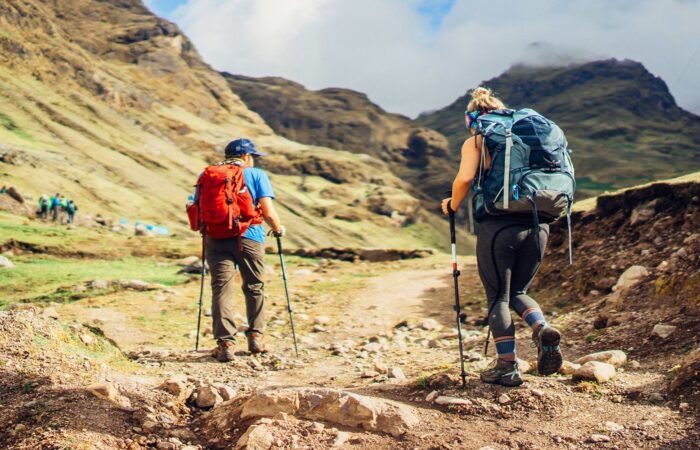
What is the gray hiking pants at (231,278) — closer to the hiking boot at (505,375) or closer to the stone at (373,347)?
the stone at (373,347)

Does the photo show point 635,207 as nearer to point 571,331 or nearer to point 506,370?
point 571,331

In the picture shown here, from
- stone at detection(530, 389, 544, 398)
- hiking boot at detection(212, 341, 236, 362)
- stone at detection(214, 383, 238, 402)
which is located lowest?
hiking boot at detection(212, 341, 236, 362)

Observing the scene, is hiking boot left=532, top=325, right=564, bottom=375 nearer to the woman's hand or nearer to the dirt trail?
the woman's hand

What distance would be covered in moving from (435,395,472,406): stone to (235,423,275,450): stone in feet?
5.07

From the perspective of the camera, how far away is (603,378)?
217 inches

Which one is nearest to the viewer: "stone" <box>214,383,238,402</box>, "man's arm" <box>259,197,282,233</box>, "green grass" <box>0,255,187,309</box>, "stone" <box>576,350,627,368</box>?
"stone" <box>214,383,238,402</box>

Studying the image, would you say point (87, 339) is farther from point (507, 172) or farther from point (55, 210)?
point (55, 210)

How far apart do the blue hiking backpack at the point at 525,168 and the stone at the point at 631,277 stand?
181 inches

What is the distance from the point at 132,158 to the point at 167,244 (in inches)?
2769

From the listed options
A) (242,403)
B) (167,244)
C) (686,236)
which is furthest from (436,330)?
(167,244)

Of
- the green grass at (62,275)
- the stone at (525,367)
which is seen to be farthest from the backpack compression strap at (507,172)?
the green grass at (62,275)

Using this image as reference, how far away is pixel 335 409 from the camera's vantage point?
4840 millimetres

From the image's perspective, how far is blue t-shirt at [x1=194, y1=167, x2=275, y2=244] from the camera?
800cm

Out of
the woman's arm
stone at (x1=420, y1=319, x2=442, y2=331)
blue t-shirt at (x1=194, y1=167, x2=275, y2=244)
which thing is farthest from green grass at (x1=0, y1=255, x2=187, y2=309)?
the woman's arm
